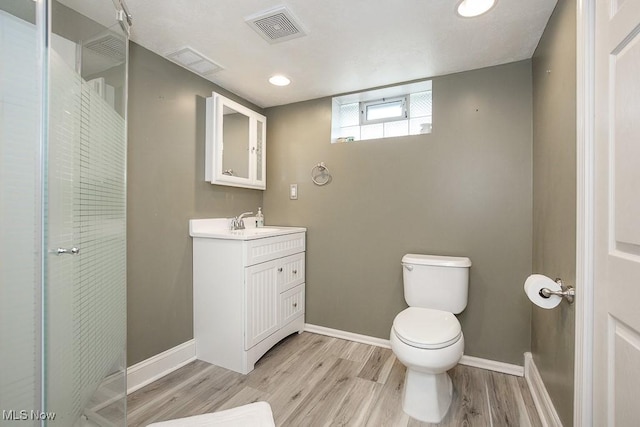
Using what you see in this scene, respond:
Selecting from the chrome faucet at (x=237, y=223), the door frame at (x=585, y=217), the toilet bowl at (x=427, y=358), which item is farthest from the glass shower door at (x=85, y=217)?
the door frame at (x=585, y=217)

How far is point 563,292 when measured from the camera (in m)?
1.14

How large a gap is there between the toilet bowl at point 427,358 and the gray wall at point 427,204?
1.93 ft

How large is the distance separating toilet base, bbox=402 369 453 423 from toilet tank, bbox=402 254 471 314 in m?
0.45

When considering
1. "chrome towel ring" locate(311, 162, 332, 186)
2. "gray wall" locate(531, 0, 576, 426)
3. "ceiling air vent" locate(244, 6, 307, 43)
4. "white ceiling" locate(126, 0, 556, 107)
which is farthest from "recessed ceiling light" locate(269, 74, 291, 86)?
"gray wall" locate(531, 0, 576, 426)

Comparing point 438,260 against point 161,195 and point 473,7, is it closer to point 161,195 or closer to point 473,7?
point 473,7

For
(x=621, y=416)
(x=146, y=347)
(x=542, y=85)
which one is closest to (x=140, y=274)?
(x=146, y=347)

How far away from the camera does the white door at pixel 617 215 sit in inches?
27.5

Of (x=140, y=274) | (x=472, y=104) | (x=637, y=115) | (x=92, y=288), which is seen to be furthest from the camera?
(x=472, y=104)

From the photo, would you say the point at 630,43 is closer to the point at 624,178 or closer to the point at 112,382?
the point at 624,178

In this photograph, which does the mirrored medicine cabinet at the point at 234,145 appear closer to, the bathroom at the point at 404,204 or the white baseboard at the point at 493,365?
the bathroom at the point at 404,204

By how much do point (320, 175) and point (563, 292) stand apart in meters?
1.83

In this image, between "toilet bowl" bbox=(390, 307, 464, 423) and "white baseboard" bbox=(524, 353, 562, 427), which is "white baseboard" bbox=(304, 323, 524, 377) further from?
"toilet bowl" bbox=(390, 307, 464, 423)

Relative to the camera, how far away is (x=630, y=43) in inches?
28.6

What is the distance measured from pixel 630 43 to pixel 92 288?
1960mm
